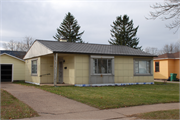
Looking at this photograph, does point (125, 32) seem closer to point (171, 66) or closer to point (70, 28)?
point (70, 28)

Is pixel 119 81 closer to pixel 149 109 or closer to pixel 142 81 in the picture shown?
pixel 142 81

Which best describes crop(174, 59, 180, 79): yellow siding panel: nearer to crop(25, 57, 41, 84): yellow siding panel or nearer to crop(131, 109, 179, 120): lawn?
crop(25, 57, 41, 84): yellow siding panel

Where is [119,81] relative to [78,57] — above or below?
below

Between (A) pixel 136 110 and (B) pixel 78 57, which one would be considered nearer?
(A) pixel 136 110

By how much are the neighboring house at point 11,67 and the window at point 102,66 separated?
36.9 ft

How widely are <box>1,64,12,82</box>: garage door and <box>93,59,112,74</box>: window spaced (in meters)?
13.0

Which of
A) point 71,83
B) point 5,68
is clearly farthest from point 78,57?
point 5,68

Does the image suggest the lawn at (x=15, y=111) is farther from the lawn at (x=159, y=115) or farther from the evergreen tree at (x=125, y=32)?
the evergreen tree at (x=125, y=32)

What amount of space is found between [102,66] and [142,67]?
4.45 m

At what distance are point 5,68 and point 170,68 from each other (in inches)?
829

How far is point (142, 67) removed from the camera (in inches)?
717

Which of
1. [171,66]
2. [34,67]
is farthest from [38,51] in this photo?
[171,66]

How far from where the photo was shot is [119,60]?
17094mm

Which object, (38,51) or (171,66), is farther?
(171,66)
